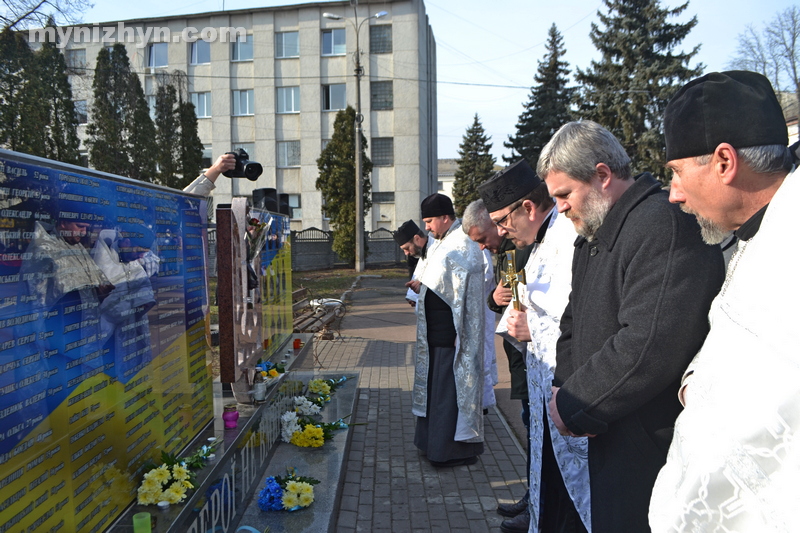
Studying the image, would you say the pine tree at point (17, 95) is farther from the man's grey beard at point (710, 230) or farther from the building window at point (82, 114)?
the man's grey beard at point (710, 230)

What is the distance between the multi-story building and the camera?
102 feet

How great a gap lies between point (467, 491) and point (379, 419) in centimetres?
185

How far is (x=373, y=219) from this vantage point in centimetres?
3278

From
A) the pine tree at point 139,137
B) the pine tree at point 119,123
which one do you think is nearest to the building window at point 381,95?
the pine tree at point 119,123

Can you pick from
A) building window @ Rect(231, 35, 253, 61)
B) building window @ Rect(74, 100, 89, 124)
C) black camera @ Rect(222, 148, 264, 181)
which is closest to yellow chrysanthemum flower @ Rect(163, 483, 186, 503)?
black camera @ Rect(222, 148, 264, 181)

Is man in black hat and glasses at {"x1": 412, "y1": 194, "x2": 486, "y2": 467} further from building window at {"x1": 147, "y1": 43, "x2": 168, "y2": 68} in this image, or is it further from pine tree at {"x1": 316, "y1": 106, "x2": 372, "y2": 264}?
building window at {"x1": 147, "y1": 43, "x2": 168, "y2": 68}

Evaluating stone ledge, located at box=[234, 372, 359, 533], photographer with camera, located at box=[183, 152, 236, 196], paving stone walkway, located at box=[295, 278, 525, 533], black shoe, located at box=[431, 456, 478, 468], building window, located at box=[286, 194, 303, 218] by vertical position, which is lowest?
paving stone walkway, located at box=[295, 278, 525, 533]

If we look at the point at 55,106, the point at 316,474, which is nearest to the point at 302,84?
the point at 55,106

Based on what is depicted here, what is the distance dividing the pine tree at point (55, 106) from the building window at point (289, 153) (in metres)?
17.0

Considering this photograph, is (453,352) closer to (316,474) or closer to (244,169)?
(316,474)

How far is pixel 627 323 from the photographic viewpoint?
1.92m

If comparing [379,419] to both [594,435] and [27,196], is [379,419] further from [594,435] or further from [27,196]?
[27,196]

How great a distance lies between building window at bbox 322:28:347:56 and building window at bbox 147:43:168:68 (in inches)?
354

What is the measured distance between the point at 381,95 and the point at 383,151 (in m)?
2.96
